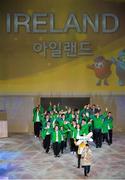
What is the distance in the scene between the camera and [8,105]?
20.4 m

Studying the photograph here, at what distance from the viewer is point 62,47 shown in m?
20.3

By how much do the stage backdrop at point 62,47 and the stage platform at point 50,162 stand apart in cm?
311

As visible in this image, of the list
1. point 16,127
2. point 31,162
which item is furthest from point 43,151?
point 16,127

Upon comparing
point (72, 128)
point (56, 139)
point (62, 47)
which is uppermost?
point (62, 47)

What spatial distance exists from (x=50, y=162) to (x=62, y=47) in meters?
6.89

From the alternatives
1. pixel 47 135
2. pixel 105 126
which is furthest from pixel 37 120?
pixel 105 126

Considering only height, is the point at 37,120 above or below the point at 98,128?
above

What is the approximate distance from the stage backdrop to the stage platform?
3.11 metres

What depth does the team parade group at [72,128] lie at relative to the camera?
15.0 meters

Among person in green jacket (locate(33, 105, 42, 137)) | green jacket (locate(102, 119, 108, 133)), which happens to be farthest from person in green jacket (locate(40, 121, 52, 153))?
person in green jacket (locate(33, 105, 42, 137))

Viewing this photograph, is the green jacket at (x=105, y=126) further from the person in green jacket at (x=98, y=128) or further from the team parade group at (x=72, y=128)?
the person in green jacket at (x=98, y=128)

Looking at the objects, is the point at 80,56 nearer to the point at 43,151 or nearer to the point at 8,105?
the point at 8,105

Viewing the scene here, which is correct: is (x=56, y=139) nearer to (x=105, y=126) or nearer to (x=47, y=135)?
(x=47, y=135)

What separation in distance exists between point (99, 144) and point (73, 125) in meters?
2.18
